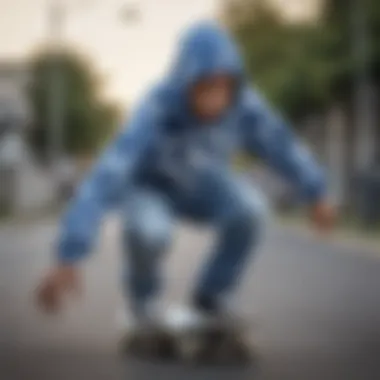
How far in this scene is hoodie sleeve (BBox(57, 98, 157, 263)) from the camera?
596 millimetres

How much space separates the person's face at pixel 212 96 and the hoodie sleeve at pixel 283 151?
0.02 metres

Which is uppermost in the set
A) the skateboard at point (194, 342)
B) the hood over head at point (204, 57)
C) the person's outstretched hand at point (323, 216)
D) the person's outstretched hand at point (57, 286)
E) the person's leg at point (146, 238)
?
the hood over head at point (204, 57)

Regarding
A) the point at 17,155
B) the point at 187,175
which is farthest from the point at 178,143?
the point at 17,155

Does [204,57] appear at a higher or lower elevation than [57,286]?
higher

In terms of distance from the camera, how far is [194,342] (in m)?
0.68

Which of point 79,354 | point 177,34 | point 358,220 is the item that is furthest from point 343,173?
point 79,354

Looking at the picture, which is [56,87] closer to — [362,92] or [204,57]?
[204,57]

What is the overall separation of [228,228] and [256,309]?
0.24 feet

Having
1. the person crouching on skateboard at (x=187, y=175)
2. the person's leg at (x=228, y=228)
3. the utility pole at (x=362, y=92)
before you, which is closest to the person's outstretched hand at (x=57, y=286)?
the person crouching on skateboard at (x=187, y=175)

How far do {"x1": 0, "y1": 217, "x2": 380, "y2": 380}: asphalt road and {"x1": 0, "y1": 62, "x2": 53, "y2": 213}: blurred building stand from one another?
3cm

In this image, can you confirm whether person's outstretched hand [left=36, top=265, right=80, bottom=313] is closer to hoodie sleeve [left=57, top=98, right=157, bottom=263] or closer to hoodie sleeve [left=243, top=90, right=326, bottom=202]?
hoodie sleeve [left=57, top=98, right=157, bottom=263]

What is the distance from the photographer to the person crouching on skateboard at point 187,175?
594 mm

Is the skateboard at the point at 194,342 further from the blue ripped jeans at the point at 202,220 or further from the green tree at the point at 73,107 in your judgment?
the green tree at the point at 73,107

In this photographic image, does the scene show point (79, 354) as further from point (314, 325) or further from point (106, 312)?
point (314, 325)
